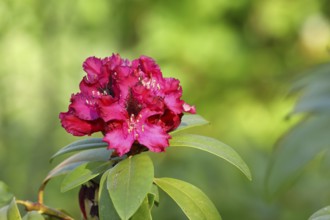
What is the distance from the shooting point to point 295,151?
76.5 inches

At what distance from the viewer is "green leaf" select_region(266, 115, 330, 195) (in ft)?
6.27

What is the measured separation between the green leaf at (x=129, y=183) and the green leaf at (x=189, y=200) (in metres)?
0.06

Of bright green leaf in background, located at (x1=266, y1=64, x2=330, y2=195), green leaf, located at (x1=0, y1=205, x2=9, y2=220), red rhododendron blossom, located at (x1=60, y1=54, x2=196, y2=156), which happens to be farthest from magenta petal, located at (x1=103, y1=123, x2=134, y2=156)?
bright green leaf in background, located at (x1=266, y1=64, x2=330, y2=195)

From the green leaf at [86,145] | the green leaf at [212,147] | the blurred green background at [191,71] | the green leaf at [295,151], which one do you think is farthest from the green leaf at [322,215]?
the blurred green background at [191,71]

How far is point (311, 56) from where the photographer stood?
4570 millimetres

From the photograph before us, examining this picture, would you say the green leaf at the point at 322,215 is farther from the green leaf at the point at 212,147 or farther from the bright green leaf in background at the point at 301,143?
the bright green leaf in background at the point at 301,143

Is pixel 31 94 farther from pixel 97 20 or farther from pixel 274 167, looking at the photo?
pixel 274 167

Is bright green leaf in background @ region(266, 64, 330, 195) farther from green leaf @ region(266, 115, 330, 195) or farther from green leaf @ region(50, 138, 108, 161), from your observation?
green leaf @ region(50, 138, 108, 161)

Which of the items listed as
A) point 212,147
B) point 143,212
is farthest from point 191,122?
point 143,212

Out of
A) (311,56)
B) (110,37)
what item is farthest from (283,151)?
(311,56)

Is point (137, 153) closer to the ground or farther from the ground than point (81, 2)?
closer to the ground

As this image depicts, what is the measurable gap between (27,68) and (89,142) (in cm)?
232

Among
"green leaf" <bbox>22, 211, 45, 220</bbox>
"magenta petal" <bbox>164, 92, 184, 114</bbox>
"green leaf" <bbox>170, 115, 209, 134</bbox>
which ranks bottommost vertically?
"green leaf" <bbox>22, 211, 45, 220</bbox>

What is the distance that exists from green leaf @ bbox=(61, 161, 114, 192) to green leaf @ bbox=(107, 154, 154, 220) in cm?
6
